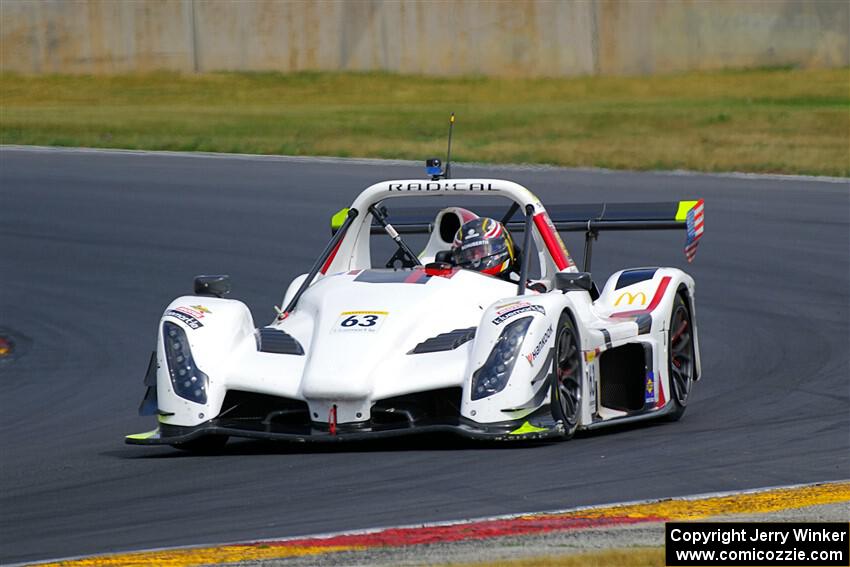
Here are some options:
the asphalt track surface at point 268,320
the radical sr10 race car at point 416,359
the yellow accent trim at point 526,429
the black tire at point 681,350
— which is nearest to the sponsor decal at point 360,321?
the radical sr10 race car at point 416,359

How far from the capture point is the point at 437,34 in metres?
39.2

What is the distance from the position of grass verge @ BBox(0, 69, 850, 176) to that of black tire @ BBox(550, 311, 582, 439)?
15.3 m

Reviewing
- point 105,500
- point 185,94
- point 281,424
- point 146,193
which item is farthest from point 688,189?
point 185,94

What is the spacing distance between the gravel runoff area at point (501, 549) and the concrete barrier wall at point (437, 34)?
3294 cm

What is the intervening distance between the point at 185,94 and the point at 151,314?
78.1ft

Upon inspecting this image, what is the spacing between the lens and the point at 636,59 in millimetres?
39156

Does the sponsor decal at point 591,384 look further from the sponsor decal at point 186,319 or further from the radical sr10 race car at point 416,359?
the sponsor decal at point 186,319

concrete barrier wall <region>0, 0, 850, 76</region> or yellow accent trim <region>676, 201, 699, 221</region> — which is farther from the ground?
concrete barrier wall <region>0, 0, 850, 76</region>

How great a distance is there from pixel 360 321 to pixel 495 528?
2768 millimetres

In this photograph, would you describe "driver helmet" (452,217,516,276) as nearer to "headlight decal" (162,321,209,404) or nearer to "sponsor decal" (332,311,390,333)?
"sponsor decal" (332,311,390,333)

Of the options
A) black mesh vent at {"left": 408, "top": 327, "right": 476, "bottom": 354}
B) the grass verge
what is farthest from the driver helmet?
the grass verge

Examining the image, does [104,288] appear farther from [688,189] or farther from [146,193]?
[688,189]

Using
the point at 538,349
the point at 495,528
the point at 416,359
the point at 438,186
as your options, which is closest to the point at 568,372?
the point at 538,349

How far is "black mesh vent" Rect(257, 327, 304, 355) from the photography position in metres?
9.34
